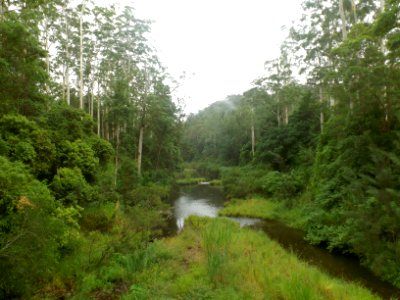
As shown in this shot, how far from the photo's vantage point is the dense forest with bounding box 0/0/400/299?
736 cm

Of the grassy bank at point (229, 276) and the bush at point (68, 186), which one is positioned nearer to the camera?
the grassy bank at point (229, 276)

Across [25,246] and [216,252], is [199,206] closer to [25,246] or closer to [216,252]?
[216,252]

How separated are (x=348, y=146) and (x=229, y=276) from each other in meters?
8.78

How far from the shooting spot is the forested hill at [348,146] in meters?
9.55

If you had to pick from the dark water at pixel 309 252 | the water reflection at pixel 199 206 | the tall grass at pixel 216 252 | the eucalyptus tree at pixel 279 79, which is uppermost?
the eucalyptus tree at pixel 279 79

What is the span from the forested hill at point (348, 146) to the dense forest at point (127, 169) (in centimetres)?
6

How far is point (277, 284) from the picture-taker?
755 cm

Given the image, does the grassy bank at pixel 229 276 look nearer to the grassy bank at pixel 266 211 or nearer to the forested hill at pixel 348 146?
the forested hill at pixel 348 146

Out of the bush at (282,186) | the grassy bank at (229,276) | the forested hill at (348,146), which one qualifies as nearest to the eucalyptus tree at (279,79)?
the forested hill at (348,146)

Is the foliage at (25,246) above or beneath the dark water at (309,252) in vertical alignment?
above

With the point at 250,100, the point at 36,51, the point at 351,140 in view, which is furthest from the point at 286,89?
the point at 36,51

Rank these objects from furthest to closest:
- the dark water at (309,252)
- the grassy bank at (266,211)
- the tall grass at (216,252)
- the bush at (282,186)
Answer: the bush at (282,186), the grassy bank at (266,211), the dark water at (309,252), the tall grass at (216,252)

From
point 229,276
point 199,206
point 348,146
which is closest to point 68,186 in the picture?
point 229,276

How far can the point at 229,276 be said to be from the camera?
8.13 m
